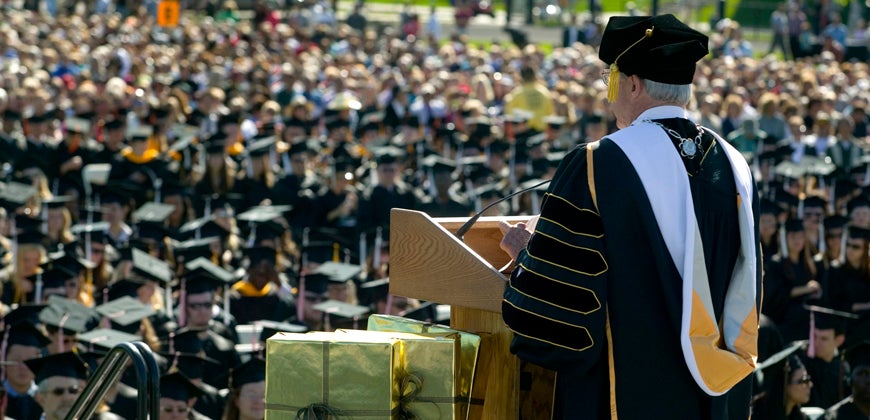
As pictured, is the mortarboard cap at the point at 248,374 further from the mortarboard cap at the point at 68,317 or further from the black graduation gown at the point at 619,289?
the black graduation gown at the point at 619,289

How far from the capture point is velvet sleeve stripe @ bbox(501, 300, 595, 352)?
3418 mm

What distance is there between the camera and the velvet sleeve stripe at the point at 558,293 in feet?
11.2

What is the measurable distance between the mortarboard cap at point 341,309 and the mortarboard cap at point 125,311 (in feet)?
3.95

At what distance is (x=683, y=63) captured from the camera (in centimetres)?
364

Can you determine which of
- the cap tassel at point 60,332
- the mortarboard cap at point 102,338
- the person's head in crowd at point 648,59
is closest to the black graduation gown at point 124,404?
the mortarboard cap at point 102,338

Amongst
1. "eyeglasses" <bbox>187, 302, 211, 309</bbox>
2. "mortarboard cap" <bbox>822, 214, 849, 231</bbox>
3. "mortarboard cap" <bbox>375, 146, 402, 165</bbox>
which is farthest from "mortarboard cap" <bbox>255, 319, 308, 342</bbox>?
"mortarboard cap" <bbox>822, 214, 849, 231</bbox>

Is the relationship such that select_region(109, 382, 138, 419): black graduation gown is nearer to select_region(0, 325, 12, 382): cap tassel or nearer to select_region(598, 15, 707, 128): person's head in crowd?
select_region(0, 325, 12, 382): cap tassel

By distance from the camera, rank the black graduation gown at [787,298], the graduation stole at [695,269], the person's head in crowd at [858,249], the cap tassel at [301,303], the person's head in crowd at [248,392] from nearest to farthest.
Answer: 1. the graduation stole at [695,269]
2. the person's head in crowd at [248,392]
3. the cap tassel at [301,303]
4. the black graduation gown at [787,298]
5. the person's head in crowd at [858,249]

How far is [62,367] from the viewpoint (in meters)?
8.47

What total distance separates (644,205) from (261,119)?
15.2 metres

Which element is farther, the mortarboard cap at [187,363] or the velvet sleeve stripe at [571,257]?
the mortarboard cap at [187,363]

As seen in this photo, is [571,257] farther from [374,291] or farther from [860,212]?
[860,212]

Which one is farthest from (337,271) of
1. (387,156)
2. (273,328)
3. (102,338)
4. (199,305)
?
(387,156)

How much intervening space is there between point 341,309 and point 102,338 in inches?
65.4
